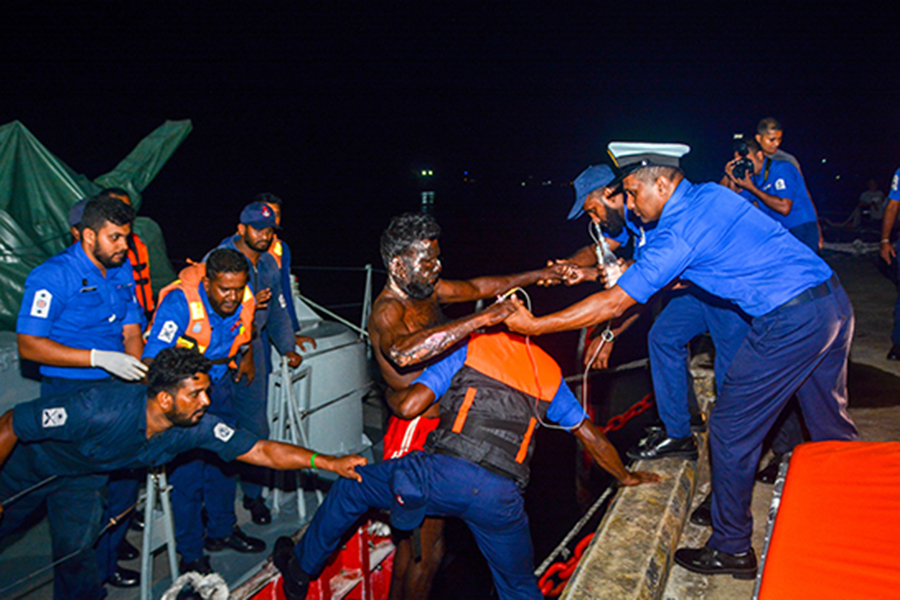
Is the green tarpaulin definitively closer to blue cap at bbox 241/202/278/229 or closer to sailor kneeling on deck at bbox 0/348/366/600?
blue cap at bbox 241/202/278/229

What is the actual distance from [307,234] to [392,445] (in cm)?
5435

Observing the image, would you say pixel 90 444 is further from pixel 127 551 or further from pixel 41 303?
pixel 127 551

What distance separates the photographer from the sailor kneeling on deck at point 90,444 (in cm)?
289

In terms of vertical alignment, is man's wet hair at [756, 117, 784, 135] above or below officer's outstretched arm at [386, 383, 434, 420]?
above

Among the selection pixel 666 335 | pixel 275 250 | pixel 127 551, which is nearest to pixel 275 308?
pixel 275 250

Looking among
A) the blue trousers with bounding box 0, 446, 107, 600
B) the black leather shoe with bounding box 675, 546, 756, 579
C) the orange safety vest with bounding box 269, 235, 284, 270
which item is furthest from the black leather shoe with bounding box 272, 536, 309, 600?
the orange safety vest with bounding box 269, 235, 284, 270

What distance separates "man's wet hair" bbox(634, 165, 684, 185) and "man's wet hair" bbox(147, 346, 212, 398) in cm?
251

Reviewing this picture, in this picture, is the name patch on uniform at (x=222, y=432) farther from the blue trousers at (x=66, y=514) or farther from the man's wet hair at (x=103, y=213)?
the man's wet hair at (x=103, y=213)

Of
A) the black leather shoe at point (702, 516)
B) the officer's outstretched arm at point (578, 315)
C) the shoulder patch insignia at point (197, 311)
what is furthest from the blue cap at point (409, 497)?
the shoulder patch insignia at point (197, 311)

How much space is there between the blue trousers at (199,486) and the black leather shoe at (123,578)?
37 centimetres

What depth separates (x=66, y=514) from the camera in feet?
10.2

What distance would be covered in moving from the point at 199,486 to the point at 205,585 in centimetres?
173

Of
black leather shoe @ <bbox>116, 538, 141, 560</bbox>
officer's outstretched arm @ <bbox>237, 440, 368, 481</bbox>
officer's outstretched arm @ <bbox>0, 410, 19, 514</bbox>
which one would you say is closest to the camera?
officer's outstretched arm @ <bbox>0, 410, 19, 514</bbox>

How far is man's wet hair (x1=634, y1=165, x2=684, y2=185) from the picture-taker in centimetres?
287
